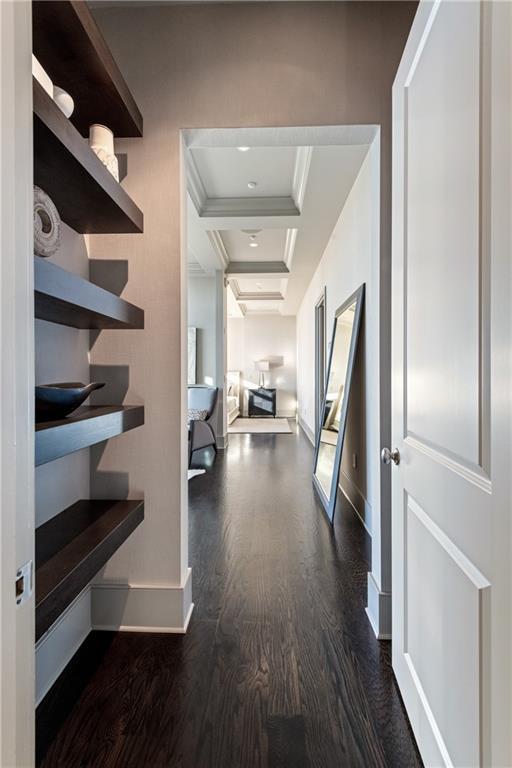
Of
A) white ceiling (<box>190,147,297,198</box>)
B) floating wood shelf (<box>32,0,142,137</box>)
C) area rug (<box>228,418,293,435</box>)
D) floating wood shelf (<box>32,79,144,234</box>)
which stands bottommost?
area rug (<box>228,418,293,435</box>)

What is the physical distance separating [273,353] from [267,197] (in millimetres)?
6885

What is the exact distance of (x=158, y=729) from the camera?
1317 mm

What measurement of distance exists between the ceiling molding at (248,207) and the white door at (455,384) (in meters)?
2.63

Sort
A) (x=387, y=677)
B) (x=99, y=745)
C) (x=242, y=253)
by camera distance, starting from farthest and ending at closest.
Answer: (x=242, y=253), (x=387, y=677), (x=99, y=745)

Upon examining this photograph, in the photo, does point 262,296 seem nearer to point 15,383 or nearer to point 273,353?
point 273,353

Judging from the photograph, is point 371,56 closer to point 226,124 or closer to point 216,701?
point 226,124

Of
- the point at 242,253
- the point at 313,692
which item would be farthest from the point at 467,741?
the point at 242,253

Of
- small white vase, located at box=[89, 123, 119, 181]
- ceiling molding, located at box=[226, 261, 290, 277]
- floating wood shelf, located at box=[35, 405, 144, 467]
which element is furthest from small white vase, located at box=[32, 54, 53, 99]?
ceiling molding, located at box=[226, 261, 290, 277]

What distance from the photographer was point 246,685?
1.51 m

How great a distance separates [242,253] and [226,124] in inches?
170

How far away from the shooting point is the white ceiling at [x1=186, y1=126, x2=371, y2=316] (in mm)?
2650

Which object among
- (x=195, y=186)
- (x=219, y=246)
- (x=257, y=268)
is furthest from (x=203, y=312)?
(x=195, y=186)

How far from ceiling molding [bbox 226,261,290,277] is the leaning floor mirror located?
2.67 metres

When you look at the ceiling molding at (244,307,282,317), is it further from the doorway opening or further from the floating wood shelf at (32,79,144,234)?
the floating wood shelf at (32,79,144,234)
